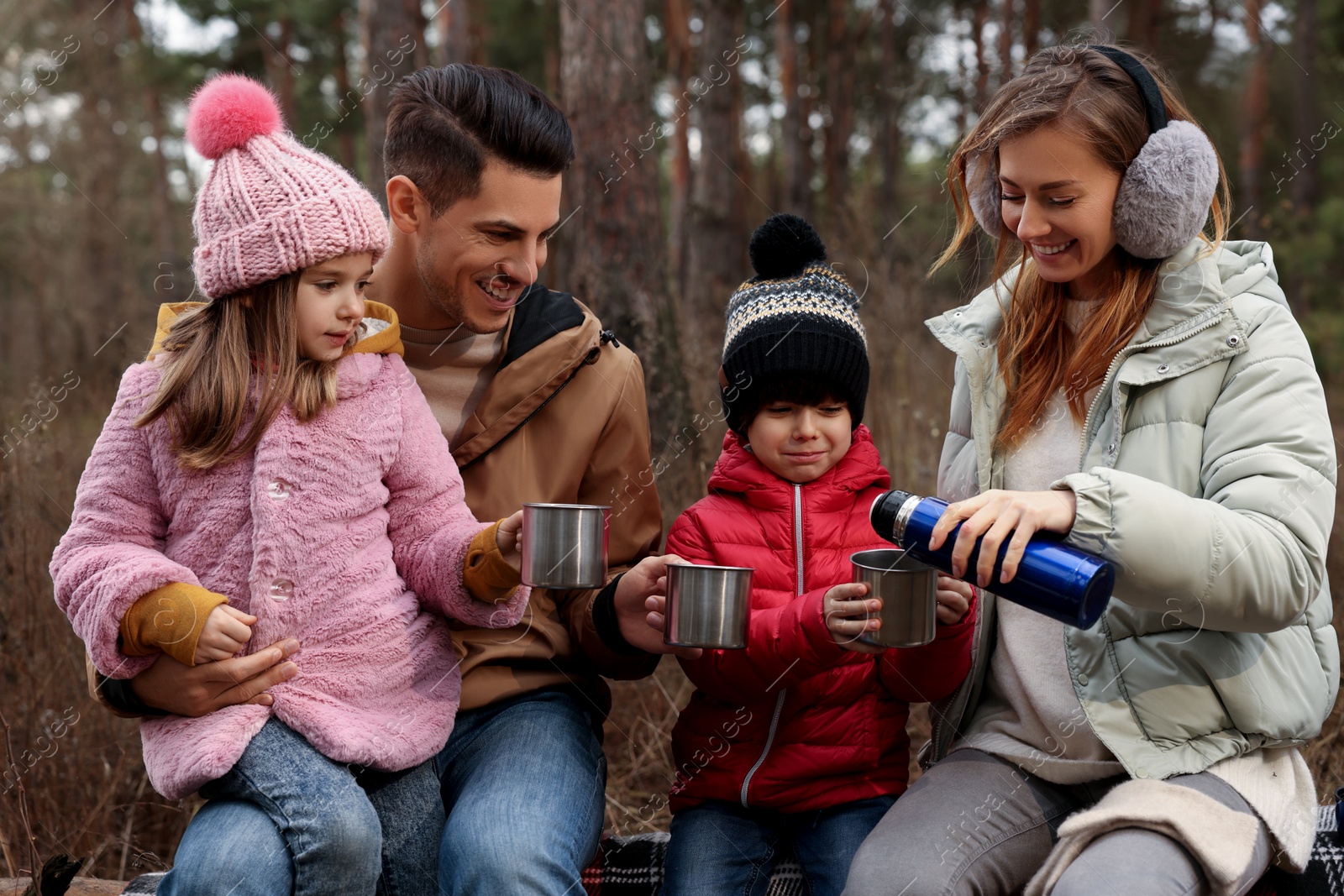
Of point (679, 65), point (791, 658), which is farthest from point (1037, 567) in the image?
point (679, 65)

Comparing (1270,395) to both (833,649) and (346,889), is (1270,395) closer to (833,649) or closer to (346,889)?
(833,649)

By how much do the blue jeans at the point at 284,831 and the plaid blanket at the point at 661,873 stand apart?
22.3 inches

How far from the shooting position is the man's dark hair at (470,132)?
280 centimetres

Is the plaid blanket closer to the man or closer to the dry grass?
the man

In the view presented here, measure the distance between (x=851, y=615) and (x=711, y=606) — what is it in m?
0.27

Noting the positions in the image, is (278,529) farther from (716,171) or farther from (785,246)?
(716,171)

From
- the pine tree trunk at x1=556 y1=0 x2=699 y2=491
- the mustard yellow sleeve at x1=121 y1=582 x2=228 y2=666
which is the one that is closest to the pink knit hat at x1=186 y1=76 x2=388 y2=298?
the mustard yellow sleeve at x1=121 y1=582 x2=228 y2=666

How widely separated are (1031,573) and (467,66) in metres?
1.93

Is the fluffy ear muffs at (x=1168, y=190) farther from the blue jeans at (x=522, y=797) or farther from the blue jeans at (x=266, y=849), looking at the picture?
the blue jeans at (x=266, y=849)

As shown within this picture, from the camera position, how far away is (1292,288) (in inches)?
482

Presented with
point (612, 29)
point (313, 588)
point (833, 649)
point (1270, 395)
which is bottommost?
point (833, 649)

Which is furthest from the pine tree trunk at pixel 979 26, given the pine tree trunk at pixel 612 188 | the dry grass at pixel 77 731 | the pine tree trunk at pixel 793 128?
the dry grass at pixel 77 731

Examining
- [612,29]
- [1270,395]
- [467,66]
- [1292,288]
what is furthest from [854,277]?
[1292,288]

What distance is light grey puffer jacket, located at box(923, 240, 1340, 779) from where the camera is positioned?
204 centimetres
